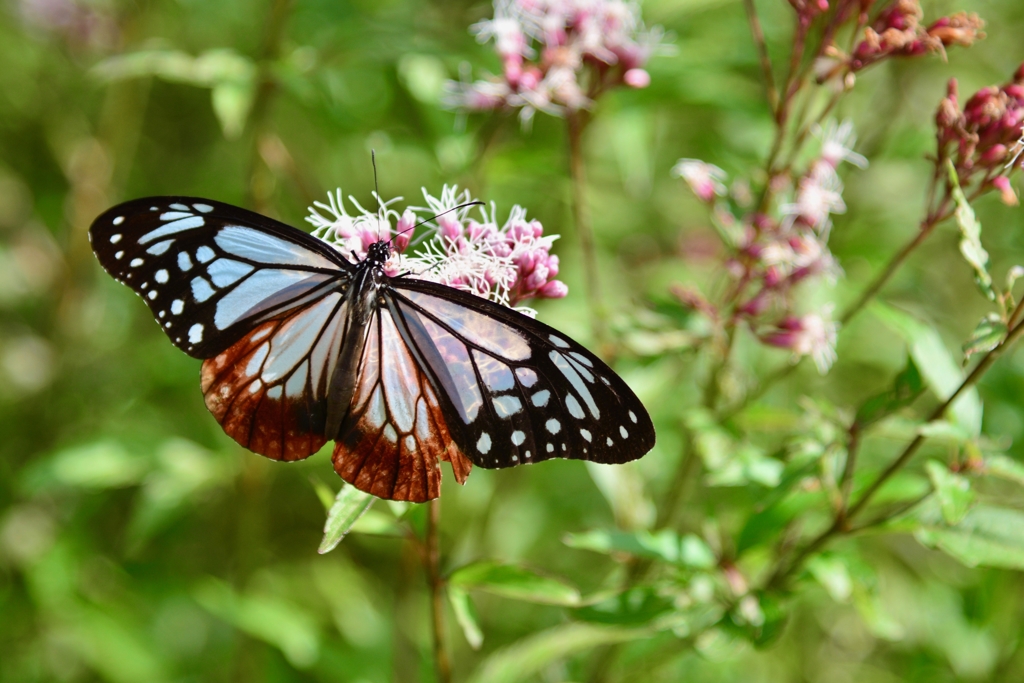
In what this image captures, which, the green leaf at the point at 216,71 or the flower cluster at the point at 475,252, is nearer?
the flower cluster at the point at 475,252

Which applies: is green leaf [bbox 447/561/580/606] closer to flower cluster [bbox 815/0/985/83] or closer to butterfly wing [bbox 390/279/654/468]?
butterfly wing [bbox 390/279/654/468]

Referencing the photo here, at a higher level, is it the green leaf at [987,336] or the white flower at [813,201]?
the green leaf at [987,336]

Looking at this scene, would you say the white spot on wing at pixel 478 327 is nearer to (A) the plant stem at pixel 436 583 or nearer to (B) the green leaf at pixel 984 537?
(A) the plant stem at pixel 436 583

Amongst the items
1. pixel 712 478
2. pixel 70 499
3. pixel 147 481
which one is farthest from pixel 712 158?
pixel 70 499

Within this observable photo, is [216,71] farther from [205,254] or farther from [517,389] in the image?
[517,389]

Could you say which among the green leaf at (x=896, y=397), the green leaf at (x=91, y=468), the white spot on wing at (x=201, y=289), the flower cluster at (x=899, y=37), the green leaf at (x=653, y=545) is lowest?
the green leaf at (x=91, y=468)

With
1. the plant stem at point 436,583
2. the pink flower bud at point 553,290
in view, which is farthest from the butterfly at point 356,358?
the pink flower bud at point 553,290

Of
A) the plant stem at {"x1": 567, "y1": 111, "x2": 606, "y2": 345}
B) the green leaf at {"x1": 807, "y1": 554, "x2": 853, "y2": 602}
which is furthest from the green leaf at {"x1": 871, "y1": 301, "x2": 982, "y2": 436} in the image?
the plant stem at {"x1": 567, "y1": 111, "x2": 606, "y2": 345}
